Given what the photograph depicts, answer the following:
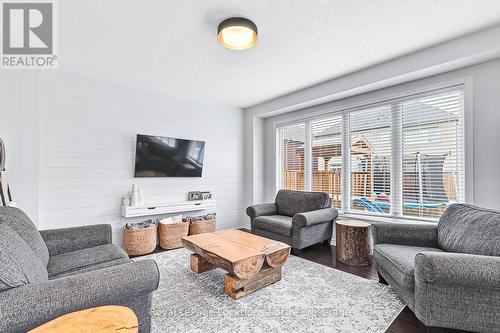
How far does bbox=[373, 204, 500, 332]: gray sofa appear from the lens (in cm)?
152

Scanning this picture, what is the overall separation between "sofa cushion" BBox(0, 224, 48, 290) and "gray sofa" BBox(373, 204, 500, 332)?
2.33 meters

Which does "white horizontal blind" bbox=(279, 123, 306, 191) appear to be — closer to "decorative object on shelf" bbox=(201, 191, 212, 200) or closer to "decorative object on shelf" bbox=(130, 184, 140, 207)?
"decorative object on shelf" bbox=(201, 191, 212, 200)

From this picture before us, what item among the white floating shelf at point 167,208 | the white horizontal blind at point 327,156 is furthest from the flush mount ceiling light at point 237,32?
the white floating shelf at point 167,208

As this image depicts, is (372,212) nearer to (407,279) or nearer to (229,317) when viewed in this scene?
(407,279)

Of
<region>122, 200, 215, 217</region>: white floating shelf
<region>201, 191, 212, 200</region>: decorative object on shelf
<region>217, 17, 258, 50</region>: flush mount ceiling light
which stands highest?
<region>217, 17, 258, 50</region>: flush mount ceiling light

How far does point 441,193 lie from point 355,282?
1.65 m

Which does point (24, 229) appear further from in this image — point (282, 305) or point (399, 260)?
point (399, 260)

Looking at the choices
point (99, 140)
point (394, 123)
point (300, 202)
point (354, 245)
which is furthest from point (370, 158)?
point (99, 140)

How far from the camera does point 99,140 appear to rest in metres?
3.47

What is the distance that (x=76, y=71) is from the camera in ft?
10.7

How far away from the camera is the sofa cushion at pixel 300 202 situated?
3.77m

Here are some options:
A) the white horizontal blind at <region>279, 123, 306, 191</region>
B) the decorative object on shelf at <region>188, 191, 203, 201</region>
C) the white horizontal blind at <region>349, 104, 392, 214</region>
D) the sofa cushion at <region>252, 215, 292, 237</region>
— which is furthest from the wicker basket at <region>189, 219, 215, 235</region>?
the white horizontal blind at <region>349, 104, 392, 214</region>

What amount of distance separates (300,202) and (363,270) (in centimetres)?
142

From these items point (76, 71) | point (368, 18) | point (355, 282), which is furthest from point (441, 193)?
point (76, 71)
